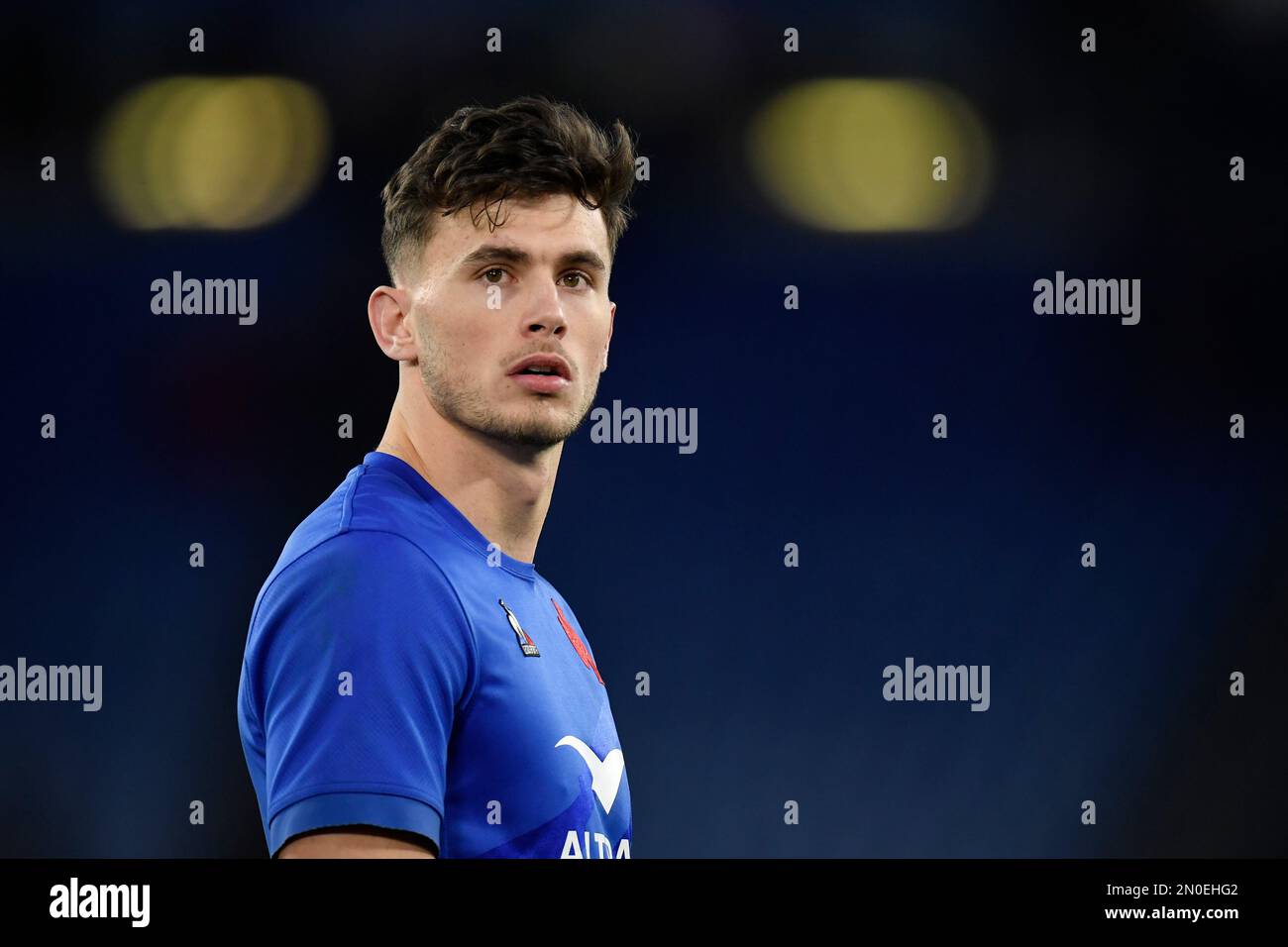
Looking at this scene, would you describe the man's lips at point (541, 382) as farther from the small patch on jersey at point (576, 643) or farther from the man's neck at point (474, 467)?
the small patch on jersey at point (576, 643)

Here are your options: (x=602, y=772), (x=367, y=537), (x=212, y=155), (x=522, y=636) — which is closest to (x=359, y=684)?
(x=367, y=537)

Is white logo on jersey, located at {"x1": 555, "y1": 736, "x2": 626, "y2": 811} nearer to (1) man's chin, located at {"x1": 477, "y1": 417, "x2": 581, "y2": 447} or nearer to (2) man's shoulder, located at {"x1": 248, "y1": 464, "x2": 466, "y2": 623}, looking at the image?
(2) man's shoulder, located at {"x1": 248, "y1": 464, "x2": 466, "y2": 623}

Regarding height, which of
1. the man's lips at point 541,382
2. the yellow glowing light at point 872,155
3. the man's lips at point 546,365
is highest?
the yellow glowing light at point 872,155

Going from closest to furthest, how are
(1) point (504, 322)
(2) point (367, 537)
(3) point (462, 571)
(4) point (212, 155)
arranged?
(2) point (367, 537), (3) point (462, 571), (1) point (504, 322), (4) point (212, 155)

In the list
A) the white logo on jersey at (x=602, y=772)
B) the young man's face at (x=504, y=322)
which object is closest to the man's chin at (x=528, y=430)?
the young man's face at (x=504, y=322)

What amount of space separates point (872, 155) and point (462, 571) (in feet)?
6.11

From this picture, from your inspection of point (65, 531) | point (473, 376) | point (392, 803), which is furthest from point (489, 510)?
point (65, 531)

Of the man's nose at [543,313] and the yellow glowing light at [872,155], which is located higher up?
the yellow glowing light at [872,155]

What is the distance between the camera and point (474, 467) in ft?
7.91

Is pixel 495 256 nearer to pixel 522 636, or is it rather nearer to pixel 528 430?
pixel 528 430

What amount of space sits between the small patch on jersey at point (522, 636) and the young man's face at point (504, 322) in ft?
1.19

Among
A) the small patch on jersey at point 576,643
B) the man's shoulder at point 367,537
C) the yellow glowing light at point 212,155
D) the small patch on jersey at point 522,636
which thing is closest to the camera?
the man's shoulder at point 367,537

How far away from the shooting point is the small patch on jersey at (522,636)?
222cm

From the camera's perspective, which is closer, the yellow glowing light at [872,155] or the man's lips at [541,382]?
the man's lips at [541,382]
